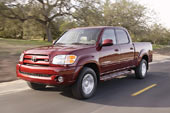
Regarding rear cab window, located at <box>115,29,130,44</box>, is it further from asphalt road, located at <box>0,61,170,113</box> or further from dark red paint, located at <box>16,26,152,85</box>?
asphalt road, located at <box>0,61,170,113</box>

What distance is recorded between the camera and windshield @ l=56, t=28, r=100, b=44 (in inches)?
241

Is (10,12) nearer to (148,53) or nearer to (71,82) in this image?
(148,53)

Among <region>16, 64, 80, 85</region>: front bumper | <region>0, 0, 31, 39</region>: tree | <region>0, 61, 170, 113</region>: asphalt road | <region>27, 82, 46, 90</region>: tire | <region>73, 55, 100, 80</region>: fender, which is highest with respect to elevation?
<region>0, 0, 31, 39</region>: tree

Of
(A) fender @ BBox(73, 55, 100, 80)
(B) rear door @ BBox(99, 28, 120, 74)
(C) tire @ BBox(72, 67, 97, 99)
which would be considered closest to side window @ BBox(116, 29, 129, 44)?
(B) rear door @ BBox(99, 28, 120, 74)

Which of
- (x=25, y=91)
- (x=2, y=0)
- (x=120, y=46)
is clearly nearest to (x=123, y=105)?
(x=120, y=46)

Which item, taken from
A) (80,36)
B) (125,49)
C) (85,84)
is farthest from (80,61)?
(125,49)

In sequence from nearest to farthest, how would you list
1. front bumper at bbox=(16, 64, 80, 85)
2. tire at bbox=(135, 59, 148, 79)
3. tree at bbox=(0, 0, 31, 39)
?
front bumper at bbox=(16, 64, 80, 85)
tire at bbox=(135, 59, 148, 79)
tree at bbox=(0, 0, 31, 39)

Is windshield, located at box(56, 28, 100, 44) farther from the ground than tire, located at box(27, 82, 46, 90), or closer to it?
farther from the ground

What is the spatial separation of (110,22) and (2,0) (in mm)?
14389

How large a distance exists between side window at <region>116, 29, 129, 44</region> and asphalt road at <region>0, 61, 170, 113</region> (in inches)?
60.5

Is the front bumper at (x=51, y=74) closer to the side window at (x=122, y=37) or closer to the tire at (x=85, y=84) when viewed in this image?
the tire at (x=85, y=84)

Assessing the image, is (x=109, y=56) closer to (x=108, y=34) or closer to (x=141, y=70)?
(x=108, y=34)

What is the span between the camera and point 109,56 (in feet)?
20.3

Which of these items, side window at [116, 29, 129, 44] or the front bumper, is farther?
side window at [116, 29, 129, 44]
